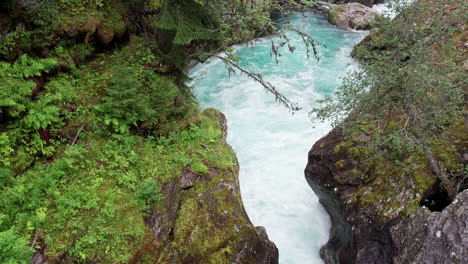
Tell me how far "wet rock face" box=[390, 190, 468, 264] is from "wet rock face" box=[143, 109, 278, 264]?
3.33 m

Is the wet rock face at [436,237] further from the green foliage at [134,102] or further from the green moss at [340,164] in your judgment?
the green foliage at [134,102]

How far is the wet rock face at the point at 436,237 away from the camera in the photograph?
5781mm

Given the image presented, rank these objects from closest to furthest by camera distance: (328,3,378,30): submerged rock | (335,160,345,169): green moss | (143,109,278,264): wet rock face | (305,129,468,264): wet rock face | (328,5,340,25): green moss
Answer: (305,129,468,264): wet rock face < (143,109,278,264): wet rock face < (335,160,345,169): green moss < (328,3,378,30): submerged rock < (328,5,340,25): green moss

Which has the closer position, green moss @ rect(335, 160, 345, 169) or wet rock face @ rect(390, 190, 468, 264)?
wet rock face @ rect(390, 190, 468, 264)

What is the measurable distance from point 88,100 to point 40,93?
3.82 ft

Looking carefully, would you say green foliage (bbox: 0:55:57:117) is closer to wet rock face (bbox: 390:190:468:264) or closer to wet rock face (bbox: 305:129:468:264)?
wet rock face (bbox: 305:129:468:264)

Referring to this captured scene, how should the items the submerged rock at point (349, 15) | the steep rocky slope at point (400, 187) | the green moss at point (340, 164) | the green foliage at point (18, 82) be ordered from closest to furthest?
the steep rocky slope at point (400, 187)
the green foliage at point (18, 82)
the green moss at point (340, 164)
the submerged rock at point (349, 15)

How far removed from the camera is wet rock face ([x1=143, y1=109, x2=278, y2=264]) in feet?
Answer: 21.7

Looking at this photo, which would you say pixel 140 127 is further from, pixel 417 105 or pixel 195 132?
→ pixel 417 105

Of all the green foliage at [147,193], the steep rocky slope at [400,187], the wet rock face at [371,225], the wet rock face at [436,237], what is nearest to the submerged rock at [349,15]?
the steep rocky slope at [400,187]

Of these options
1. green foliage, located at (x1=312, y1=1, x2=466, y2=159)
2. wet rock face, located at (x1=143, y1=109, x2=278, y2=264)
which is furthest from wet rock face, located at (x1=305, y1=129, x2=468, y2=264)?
wet rock face, located at (x1=143, y1=109, x2=278, y2=264)

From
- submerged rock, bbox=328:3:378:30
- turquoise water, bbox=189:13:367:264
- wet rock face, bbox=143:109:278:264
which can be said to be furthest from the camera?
submerged rock, bbox=328:3:378:30

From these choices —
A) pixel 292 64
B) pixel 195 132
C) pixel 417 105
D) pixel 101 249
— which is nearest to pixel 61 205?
Result: pixel 101 249

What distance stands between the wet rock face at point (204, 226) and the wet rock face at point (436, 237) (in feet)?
10.9
